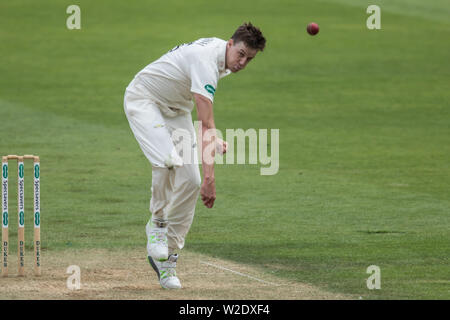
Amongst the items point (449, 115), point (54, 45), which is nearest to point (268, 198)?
point (449, 115)

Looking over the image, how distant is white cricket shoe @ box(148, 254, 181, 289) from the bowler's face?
161 centimetres

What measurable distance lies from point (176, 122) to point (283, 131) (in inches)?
373

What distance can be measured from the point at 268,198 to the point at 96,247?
128 inches

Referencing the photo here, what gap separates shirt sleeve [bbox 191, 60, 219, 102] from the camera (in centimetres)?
683

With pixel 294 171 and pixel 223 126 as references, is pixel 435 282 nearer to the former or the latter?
pixel 294 171

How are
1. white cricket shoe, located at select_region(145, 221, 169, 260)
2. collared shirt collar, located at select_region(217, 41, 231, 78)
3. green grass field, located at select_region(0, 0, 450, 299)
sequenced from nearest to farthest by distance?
collared shirt collar, located at select_region(217, 41, 231, 78) → white cricket shoe, located at select_region(145, 221, 169, 260) → green grass field, located at select_region(0, 0, 450, 299)

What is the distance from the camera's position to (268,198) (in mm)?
11703
